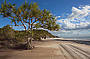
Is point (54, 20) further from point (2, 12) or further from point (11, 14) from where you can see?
point (2, 12)

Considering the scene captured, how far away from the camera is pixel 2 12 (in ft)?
39.9

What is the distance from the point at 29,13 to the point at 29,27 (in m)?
2.67

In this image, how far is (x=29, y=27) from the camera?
13750mm

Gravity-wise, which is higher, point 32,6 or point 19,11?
point 32,6

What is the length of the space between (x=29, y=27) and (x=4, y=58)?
680cm

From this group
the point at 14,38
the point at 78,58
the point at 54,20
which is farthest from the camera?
the point at 14,38

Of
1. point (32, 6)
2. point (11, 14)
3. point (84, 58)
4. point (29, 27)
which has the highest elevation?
point (32, 6)

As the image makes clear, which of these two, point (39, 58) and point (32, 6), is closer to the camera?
point (39, 58)

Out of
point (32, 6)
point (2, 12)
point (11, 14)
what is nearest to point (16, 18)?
point (11, 14)

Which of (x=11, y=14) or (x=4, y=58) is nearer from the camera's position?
(x=4, y=58)

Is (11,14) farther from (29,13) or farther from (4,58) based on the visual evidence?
(4,58)

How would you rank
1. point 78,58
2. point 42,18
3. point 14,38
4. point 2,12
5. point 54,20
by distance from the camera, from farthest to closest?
point 14,38 → point 54,20 → point 42,18 → point 2,12 → point 78,58

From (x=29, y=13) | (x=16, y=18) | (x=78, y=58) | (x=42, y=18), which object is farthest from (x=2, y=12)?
(x=78, y=58)

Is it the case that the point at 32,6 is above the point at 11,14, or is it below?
above
